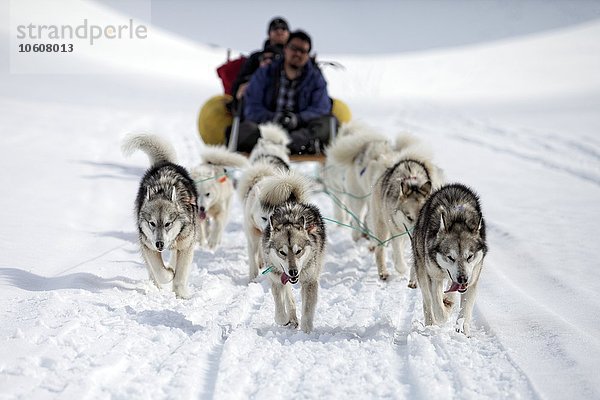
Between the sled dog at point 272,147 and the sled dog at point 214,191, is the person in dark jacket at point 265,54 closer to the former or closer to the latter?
the sled dog at point 272,147

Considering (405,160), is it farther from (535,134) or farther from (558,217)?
(535,134)

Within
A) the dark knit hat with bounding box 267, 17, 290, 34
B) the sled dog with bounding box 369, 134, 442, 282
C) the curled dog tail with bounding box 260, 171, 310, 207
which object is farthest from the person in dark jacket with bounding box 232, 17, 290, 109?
the curled dog tail with bounding box 260, 171, 310, 207

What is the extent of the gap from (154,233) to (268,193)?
2.16 ft

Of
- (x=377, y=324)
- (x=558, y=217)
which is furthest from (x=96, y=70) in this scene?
(x=377, y=324)

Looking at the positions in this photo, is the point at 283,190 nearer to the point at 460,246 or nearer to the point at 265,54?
the point at 460,246

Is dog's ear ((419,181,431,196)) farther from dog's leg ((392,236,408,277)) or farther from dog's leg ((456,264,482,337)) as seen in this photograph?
dog's leg ((456,264,482,337))

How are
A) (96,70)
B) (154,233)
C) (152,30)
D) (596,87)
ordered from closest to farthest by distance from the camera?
(154,233)
(596,87)
(96,70)
(152,30)

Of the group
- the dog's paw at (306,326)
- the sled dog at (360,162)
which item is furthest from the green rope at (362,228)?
the dog's paw at (306,326)

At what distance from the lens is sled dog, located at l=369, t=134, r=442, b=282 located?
13.2 ft

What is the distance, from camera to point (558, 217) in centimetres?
539

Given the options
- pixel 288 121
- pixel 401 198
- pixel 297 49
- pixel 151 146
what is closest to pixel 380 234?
pixel 401 198

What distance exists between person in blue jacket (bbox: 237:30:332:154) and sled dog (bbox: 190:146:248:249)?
0.80 m

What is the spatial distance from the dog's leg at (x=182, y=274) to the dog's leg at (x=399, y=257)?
4.31ft

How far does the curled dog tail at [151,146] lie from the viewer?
4.24 metres
